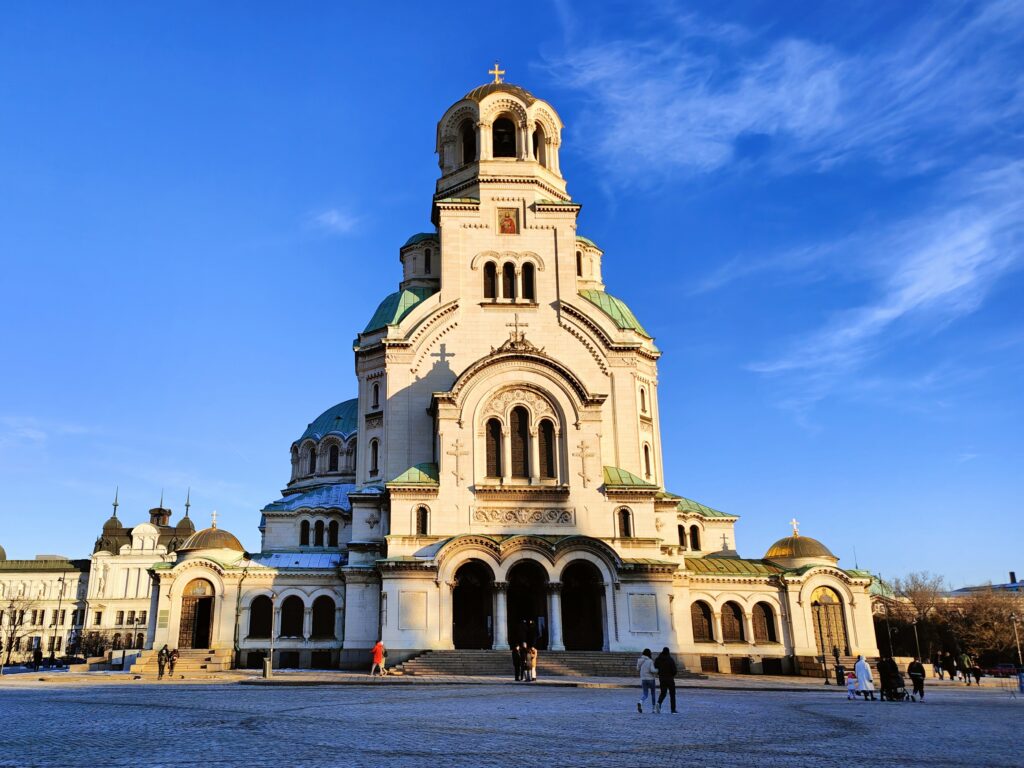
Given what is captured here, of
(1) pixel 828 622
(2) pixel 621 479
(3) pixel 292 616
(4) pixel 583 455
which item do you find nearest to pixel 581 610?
(2) pixel 621 479

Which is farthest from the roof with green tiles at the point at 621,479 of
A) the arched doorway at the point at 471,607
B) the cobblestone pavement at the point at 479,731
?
the cobblestone pavement at the point at 479,731

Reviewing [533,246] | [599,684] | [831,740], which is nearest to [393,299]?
[533,246]

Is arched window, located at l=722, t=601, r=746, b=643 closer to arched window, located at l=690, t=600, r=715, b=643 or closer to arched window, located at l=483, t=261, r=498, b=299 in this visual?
arched window, located at l=690, t=600, r=715, b=643

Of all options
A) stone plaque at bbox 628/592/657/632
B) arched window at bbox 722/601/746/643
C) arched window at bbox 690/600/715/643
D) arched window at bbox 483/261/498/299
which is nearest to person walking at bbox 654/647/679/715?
stone plaque at bbox 628/592/657/632

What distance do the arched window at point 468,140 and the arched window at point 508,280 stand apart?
8437 millimetres

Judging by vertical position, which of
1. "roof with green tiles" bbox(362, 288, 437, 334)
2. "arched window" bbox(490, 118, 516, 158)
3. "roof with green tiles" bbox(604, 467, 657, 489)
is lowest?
"roof with green tiles" bbox(604, 467, 657, 489)

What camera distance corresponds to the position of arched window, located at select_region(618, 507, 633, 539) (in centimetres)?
4019

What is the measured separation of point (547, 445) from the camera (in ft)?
135

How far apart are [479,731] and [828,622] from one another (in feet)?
109

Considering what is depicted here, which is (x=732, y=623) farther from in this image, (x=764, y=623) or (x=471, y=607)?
(x=471, y=607)

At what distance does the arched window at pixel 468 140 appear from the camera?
5131cm

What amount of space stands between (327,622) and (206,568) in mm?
6194

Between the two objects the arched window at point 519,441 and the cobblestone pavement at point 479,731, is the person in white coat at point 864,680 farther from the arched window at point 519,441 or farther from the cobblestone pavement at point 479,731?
the arched window at point 519,441

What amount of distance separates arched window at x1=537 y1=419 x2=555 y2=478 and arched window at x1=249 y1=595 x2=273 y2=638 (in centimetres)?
1451
